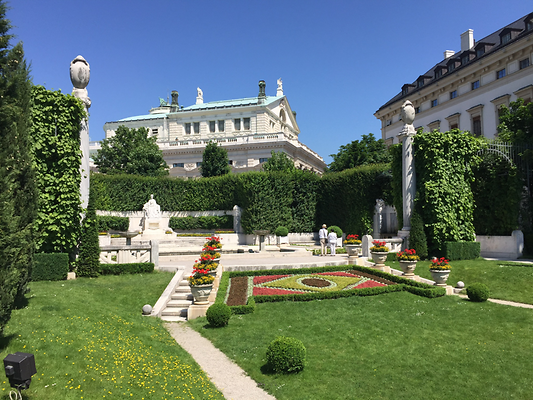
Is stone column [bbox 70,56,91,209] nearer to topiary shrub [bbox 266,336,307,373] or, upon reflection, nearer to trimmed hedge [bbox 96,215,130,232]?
topiary shrub [bbox 266,336,307,373]

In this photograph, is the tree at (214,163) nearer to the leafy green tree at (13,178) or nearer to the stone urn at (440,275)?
the stone urn at (440,275)

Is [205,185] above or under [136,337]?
above

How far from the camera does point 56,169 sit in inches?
612

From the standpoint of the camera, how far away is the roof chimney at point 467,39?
48.5 metres

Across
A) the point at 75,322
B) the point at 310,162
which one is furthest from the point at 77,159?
the point at 310,162

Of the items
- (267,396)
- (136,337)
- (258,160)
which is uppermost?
(258,160)

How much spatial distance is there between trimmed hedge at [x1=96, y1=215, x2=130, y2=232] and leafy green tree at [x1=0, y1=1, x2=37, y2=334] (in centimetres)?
3009

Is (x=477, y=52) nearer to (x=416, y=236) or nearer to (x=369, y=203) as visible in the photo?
(x=369, y=203)

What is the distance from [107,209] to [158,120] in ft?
122

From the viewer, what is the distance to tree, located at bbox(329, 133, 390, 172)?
46.5 metres

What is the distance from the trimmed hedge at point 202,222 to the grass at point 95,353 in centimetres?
2871

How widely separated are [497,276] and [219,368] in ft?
45.1

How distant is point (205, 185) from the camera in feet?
140

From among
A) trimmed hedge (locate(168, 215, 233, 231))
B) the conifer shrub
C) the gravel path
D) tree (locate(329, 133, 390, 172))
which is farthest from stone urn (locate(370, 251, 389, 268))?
tree (locate(329, 133, 390, 172))
